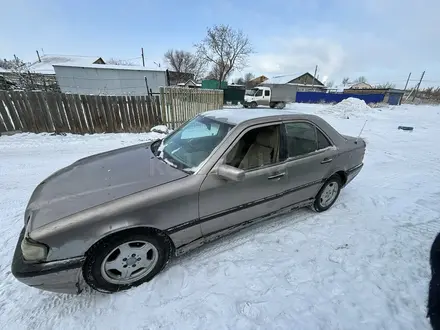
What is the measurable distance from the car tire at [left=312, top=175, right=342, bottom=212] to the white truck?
1709cm

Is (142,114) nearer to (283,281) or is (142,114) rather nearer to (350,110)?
(283,281)

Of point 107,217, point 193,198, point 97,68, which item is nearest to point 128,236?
point 107,217

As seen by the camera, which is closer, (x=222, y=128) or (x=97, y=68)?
(x=222, y=128)

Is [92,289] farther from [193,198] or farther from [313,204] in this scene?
[313,204]

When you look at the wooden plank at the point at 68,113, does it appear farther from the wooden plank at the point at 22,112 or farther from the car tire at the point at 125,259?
the car tire at the point at 125,259

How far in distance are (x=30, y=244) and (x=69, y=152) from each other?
16.2 feet

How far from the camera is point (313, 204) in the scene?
3312 mm

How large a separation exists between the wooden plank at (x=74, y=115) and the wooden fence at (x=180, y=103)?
285 cm

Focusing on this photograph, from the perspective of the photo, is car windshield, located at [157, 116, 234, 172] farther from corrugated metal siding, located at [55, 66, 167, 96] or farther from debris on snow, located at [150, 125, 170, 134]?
corrugated metal siding, located at [55, 66, 167, 96]

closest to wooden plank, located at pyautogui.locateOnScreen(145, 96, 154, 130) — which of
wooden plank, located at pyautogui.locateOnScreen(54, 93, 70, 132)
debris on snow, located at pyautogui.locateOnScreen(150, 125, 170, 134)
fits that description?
debris on snow, located at pyautogui.locateOnScreen(150, 125, 170, 134)

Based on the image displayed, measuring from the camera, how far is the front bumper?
1621 mm

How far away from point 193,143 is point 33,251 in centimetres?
178

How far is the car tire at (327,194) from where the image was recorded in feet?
10.6

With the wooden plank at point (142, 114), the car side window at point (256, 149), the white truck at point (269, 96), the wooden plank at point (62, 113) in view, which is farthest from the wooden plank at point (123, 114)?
the white truck at point (269, 96)
